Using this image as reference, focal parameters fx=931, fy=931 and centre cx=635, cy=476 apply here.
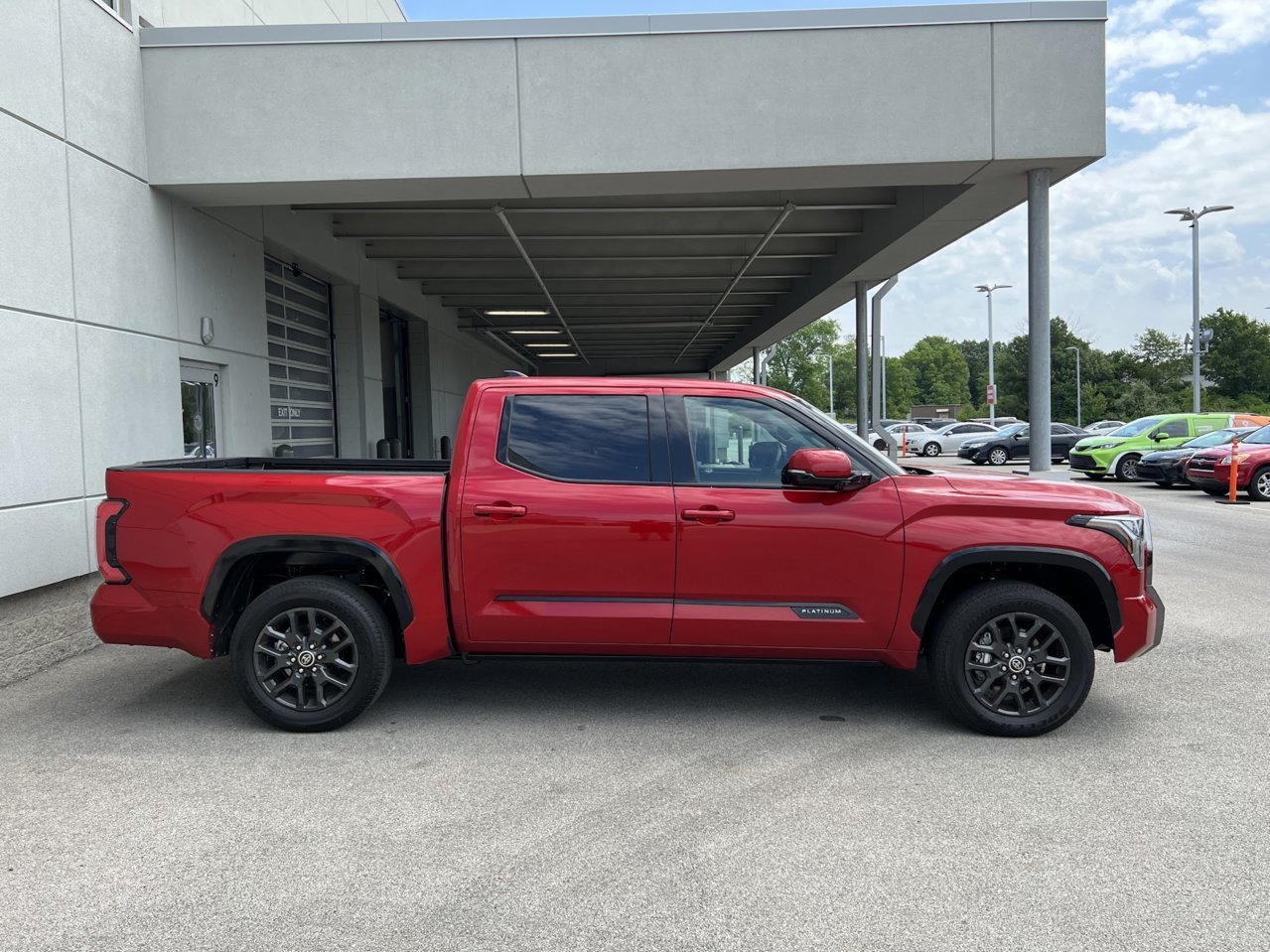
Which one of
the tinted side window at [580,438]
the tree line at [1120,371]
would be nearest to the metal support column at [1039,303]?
the tinted side window at [580,438]

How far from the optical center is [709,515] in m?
4.68

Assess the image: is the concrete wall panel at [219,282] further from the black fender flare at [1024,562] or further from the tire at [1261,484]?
the tire at [1261,484]

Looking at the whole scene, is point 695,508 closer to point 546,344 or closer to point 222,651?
point 222,651

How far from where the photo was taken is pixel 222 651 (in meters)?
4.93

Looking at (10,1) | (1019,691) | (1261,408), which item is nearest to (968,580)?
(1019,691)

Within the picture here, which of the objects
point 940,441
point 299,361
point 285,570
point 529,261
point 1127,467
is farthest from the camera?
point 940,441

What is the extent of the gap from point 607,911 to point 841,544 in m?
2.23

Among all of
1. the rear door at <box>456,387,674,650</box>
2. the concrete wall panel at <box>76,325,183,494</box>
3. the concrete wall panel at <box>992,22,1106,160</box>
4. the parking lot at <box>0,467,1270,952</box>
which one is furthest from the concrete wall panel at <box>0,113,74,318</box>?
the concrete wall panel at <box>992,22,1106,160</box>

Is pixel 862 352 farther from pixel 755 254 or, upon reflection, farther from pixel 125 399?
pixel 125 399

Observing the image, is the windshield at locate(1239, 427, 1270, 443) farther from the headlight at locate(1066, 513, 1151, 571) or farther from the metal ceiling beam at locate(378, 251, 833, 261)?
the headlight at locate(1066, 513, 1151, 571)

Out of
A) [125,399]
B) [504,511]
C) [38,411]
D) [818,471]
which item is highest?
[125,399]

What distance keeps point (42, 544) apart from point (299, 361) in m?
6.20

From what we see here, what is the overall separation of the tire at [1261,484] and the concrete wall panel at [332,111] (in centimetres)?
1513

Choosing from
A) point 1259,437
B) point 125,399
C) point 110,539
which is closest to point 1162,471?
point 1259,437
